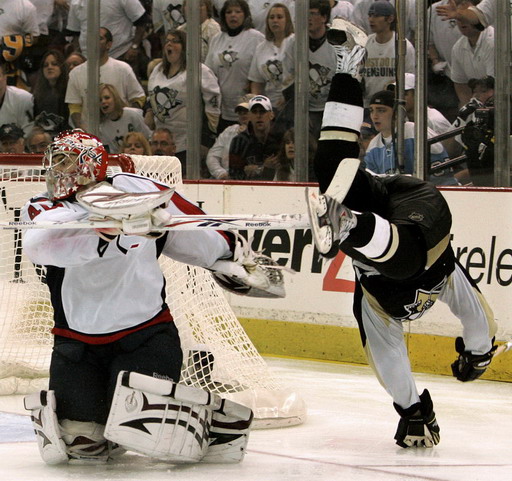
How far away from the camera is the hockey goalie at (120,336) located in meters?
3.49

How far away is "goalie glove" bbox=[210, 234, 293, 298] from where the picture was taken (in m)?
3.45

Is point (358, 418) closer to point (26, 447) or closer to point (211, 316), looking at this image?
point (211, 316)

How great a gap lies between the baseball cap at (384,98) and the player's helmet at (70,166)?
9.46 feet

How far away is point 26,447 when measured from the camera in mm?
4008

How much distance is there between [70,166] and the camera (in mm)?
3512

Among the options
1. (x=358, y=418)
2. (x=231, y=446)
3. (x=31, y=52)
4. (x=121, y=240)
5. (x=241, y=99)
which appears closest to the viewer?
(x=121, y=240)

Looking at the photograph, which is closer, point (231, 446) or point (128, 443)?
point (128, 443)

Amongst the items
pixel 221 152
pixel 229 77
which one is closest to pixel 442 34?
pixel 229 77

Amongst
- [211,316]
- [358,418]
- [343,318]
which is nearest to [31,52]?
[343,318]

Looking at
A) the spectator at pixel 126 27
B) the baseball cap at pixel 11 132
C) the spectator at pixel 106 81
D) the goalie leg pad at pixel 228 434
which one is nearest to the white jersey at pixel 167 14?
the spectator at pixel 126 27

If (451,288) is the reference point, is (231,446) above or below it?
below

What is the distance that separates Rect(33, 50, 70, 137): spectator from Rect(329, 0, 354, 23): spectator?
221cm

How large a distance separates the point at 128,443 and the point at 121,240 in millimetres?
586

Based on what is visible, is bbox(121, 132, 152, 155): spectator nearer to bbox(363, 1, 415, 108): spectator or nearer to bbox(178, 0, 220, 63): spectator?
bbox(178, 0, 220, 63): spectator
